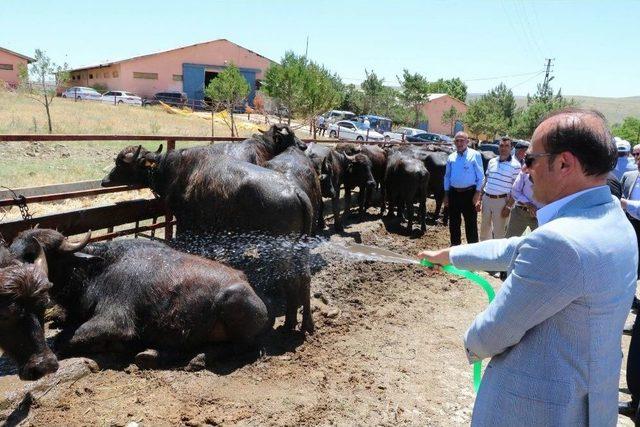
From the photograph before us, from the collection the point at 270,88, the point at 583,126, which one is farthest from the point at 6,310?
the point at 270,88

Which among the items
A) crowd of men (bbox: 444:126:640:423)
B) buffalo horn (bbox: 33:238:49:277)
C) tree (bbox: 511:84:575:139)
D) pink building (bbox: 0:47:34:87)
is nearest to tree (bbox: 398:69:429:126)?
tree (bbox: 511:84:575:139)

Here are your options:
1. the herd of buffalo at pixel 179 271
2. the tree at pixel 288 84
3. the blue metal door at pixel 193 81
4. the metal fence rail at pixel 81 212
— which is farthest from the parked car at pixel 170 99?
the herd of buffalo at pixel 179 271

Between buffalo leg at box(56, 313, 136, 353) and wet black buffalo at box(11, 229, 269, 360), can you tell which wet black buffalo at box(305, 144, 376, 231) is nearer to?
wet black buffalo at box(11, 229, 269, 360)

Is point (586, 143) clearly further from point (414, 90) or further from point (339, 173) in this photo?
point (414, 90)

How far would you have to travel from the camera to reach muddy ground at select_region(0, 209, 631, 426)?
12.4ft

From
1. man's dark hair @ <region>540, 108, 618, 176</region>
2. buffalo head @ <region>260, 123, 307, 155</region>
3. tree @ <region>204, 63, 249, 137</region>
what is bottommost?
buffalo head @ <region>260, 123, 307, 155</region>

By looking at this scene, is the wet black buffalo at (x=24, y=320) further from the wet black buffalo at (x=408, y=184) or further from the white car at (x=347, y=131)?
the white car at (x=347, y=131)

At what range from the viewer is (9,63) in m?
49.5

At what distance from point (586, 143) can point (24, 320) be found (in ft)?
12.7

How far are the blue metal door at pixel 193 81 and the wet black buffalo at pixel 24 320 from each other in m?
47.7

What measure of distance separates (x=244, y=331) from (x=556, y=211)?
136 inches

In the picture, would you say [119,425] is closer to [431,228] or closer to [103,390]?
[103,390]

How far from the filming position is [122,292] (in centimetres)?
470

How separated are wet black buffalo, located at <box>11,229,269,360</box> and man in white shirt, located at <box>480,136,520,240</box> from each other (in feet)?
18.1
